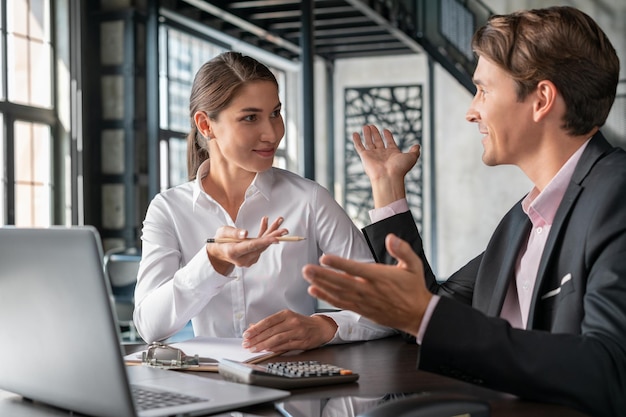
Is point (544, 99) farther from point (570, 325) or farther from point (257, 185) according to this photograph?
point (257, 185)

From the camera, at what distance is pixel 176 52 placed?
33.1 ft

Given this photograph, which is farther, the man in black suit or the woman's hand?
the woman's hand

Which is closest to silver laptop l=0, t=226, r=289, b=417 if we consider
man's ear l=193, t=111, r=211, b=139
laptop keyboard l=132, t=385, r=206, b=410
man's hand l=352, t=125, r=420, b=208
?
laptop keyboard l=132, t=385, r=206, b=410

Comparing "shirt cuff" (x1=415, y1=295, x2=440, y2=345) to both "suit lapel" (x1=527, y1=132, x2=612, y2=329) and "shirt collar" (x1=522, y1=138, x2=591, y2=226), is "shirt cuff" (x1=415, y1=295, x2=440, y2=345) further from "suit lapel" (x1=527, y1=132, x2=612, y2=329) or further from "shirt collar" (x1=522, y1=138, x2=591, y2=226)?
"shirt collar" (x1=522, y1=138, x2=591, y2=226)

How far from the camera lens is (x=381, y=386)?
1.59 metres

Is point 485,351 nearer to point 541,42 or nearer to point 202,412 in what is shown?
point 202,412

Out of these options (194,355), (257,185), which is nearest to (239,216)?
(257,185)

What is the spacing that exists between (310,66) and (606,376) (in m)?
7.56

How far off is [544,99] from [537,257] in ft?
1.16

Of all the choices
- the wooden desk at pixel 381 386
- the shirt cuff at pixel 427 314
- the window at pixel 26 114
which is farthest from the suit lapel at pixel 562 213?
the window at pixel 26 114

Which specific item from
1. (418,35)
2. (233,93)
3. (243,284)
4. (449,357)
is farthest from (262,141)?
(418,35)

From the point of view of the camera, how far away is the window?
6.98 m

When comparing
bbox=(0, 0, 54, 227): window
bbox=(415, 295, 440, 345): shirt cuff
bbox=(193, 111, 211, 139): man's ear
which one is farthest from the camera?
bbox=(0, 0, 54, 227): window

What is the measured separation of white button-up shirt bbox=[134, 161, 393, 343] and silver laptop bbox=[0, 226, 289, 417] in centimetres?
73
